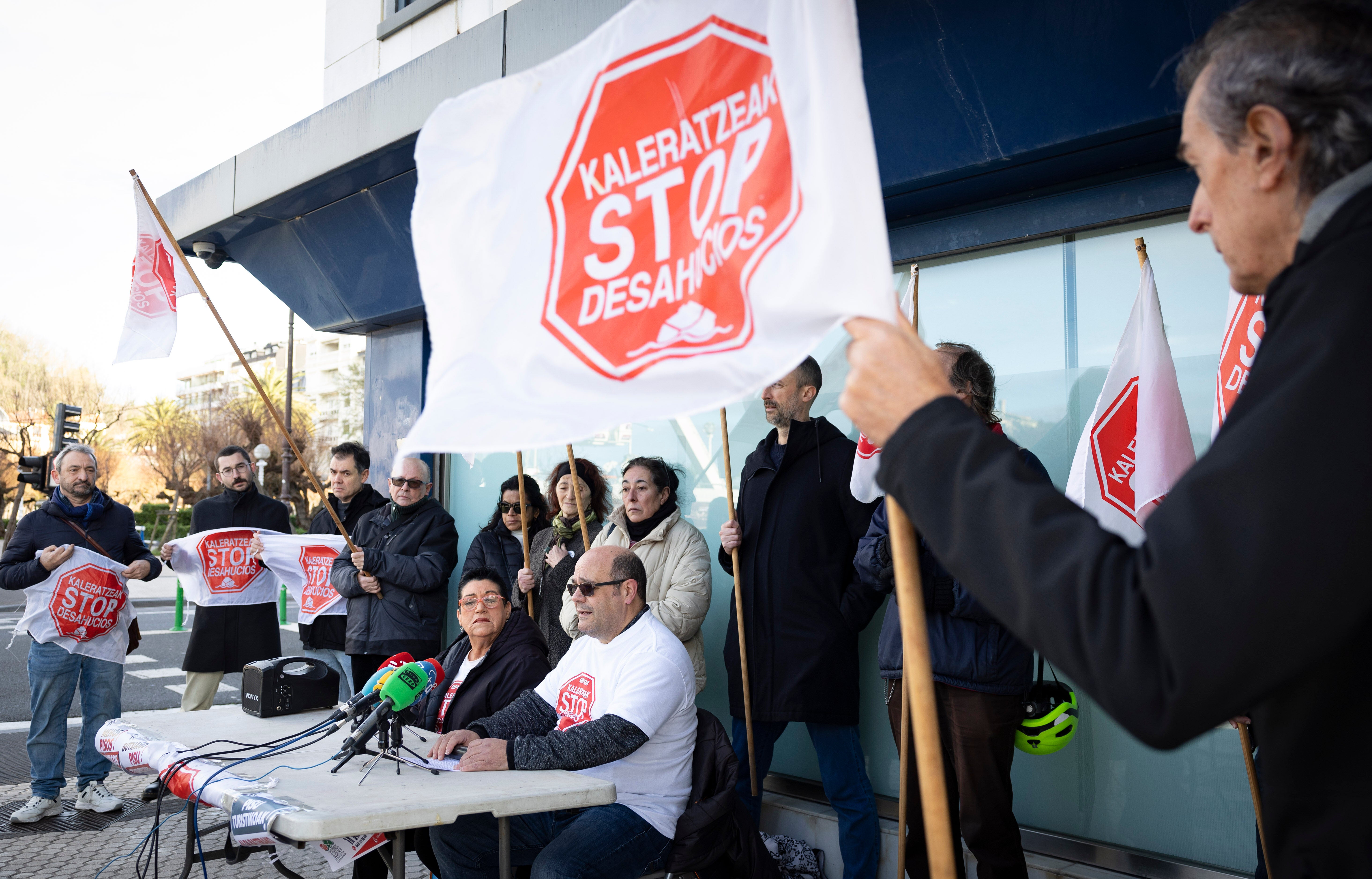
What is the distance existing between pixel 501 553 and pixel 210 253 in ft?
16.0

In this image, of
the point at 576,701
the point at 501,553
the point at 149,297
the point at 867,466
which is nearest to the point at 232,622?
the point at 501,553

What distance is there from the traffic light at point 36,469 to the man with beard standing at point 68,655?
9813mm

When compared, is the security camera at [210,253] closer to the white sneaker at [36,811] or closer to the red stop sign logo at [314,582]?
the red stop sign logo at [314,582]

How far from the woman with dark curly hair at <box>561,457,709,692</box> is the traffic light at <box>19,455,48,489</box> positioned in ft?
42.1

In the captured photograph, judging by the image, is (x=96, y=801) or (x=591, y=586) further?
(x=96, y=801)

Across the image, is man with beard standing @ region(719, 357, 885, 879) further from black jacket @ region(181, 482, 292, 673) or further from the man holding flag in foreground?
black jacket @ region(181, 482, 292, 673)

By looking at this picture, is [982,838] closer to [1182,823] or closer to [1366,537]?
[1182,823]

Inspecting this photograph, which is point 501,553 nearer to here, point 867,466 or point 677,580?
point 677,580

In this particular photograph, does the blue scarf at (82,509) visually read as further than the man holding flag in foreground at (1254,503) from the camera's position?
Yes

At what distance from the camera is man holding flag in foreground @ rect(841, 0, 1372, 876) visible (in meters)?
0.91

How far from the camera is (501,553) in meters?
6.16

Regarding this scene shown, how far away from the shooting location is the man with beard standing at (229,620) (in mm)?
6211

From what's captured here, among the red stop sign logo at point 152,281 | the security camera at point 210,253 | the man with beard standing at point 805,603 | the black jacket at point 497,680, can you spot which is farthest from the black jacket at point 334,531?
the security camera at point 210,253

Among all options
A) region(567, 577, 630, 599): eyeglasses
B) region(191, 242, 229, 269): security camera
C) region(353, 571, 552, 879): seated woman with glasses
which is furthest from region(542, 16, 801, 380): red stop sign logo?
region(191, 242, 229, 269): security camera
